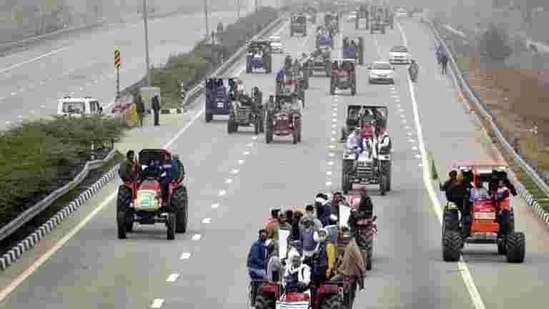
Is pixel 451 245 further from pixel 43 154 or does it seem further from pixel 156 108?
pixel 156 108

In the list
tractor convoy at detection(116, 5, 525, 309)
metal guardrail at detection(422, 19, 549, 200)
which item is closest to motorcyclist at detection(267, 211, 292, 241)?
tractor convoy at detection(116, 5, 525, 309)

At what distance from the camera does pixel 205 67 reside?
3696 inches

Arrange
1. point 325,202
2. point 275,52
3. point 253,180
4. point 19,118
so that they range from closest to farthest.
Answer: point 325,202 → point 253,180 → point 19,118 → point 275,52

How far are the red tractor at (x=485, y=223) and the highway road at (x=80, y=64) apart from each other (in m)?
39.1

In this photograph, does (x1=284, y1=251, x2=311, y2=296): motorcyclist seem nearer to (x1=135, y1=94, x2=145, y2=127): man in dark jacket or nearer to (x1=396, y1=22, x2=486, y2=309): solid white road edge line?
(x1=396, y1=22, x2=486, y2=309): solid white road edge line

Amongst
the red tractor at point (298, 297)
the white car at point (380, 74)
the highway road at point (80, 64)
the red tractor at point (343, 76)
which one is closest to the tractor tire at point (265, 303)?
the red tractor at point (298, 297)

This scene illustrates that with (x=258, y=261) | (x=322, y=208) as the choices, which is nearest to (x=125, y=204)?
(x=322, y=208)

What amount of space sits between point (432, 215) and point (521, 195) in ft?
13.4

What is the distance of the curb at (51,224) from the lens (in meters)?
34.8

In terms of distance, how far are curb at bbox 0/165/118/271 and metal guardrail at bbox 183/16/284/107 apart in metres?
30.7

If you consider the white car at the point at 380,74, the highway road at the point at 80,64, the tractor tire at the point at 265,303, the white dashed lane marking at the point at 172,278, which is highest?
the tractor tire at the point at 265,303

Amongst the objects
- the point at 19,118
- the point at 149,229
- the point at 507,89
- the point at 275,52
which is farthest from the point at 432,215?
the point at 275,52

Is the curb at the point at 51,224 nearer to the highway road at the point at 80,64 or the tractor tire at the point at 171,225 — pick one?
the tractor tire at the point at 171,225

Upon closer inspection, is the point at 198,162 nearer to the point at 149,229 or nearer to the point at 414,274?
the point at 149,229
